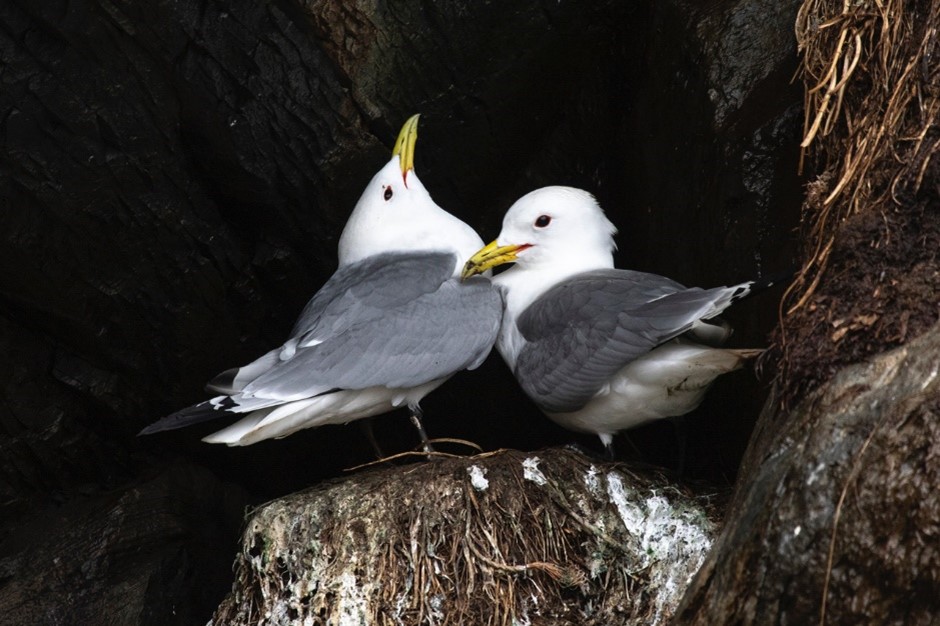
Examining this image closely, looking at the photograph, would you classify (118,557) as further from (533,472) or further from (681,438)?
(681,438)

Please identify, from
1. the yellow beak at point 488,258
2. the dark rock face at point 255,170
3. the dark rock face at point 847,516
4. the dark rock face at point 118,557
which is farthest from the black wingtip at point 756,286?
the dark rock face at point 118,557

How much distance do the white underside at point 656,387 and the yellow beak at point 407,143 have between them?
3.49 ft

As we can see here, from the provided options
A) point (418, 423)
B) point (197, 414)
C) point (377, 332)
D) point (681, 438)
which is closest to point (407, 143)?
point (377, 332)

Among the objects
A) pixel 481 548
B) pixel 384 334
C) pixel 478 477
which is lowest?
pixel 481 548

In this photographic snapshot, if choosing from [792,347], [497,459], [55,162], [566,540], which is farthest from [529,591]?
[55,162]

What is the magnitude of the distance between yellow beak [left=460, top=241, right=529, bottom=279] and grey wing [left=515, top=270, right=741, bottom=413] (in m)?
0.23

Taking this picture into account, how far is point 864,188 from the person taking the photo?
2.99 meters

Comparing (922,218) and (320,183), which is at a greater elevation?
(320,183)

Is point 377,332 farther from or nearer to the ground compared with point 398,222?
nearer to the ground

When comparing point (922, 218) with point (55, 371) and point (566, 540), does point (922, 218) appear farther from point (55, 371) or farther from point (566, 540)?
point (55, 371)

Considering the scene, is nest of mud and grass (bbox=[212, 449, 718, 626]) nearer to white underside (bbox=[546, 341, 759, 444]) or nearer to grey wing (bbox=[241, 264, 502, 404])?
white underside (bbox=[546, 341, 759, 444])

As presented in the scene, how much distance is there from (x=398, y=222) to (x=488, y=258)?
404mm

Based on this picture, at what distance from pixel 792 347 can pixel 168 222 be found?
90.6 inches

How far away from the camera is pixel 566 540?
3.53 m
